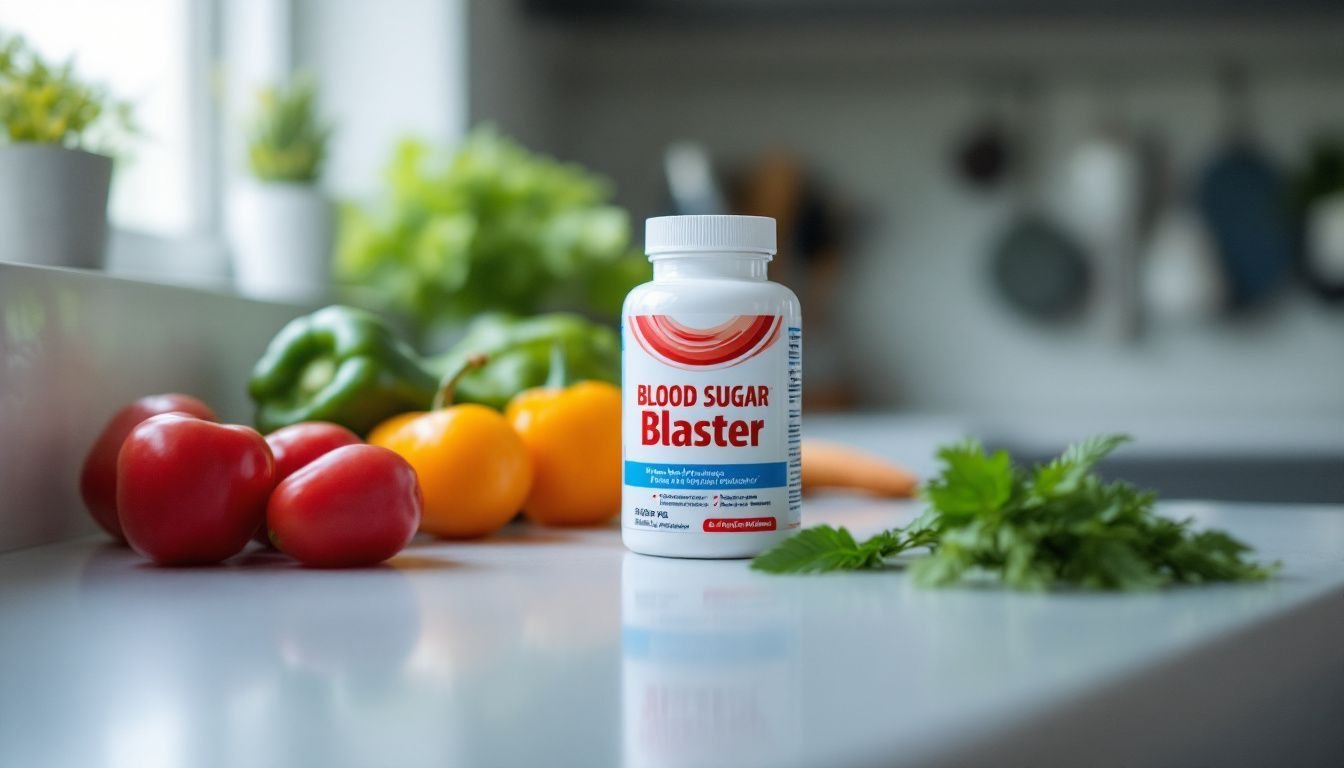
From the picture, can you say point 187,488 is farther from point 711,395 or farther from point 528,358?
point 528,358

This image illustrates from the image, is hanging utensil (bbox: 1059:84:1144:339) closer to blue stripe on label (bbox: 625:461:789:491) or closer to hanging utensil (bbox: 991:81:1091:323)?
hanging utensil (bbox: 991:81:1091:323)

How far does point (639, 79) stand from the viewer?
306cm

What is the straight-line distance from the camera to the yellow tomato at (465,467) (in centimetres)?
95

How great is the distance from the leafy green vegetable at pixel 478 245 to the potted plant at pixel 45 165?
23.5 inches

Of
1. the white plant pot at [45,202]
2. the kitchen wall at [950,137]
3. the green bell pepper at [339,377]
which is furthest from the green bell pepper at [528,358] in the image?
the kitchen wall at [950,137]

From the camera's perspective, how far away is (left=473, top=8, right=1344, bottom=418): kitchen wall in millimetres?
2855

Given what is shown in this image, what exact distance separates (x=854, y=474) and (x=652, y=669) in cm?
75

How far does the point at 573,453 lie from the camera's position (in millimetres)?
1041

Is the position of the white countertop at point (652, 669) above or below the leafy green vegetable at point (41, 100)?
below

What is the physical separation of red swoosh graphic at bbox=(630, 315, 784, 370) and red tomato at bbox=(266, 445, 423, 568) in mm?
201

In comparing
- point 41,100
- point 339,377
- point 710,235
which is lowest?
point 339,377

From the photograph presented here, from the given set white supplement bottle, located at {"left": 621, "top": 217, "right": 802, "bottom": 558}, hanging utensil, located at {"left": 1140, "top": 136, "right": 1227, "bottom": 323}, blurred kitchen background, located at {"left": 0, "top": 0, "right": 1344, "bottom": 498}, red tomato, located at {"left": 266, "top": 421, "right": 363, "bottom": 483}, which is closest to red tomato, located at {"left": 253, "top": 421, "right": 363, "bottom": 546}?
red tomato, located at {"left": 266, "top": 421, "right": 363, "bottom": 483}

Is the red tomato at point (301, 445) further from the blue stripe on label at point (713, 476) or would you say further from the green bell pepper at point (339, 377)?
the blue stripe on label at point (713, 476)

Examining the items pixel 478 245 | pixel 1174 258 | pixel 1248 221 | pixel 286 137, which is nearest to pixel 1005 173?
pixel 1174 258
